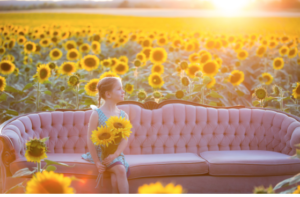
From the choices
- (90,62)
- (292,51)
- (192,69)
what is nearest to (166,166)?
(192,69)


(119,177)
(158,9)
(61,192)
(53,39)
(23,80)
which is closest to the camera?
(61,192)

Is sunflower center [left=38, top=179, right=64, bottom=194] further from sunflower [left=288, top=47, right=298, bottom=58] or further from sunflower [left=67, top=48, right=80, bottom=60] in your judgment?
sunflower [left=288, top=47, right=298, bottom=58]

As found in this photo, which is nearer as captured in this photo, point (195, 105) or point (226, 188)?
point (226, 188)

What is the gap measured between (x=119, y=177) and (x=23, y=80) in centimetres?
358

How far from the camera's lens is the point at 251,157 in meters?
2.43

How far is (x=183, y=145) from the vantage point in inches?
109

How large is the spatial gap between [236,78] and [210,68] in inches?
17.3

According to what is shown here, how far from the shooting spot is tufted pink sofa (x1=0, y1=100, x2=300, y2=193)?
2.24 meters

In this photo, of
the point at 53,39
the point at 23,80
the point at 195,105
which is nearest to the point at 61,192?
the point at 195,105

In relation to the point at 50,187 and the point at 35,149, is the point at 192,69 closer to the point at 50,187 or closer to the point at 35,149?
the point at 35,149

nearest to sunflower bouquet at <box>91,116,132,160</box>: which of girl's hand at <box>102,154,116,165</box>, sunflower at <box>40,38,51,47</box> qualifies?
girl's hand at <box>102,154,116,165</box>

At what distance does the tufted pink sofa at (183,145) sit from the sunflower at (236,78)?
26.0 inches

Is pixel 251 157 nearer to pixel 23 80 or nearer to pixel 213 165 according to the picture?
pixel 213 165

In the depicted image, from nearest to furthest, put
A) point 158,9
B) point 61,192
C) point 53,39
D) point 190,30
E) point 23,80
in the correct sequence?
point 61,192
point 158,9
point 23,80
point 53,39
point 190,30
